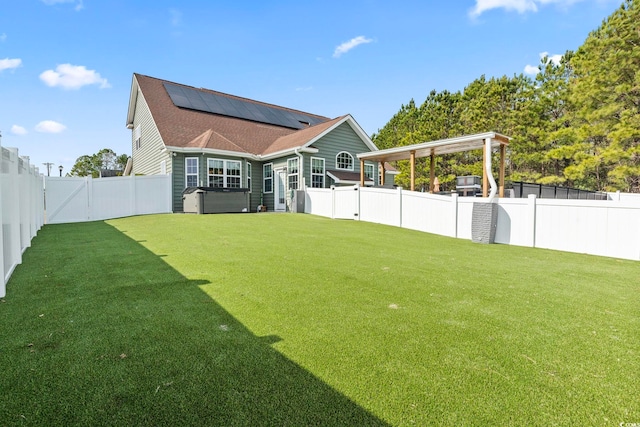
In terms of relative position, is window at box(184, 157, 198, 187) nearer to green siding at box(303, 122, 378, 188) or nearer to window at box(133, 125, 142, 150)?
green siding at box(303, 122, 378, 188)

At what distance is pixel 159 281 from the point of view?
3.77 metres

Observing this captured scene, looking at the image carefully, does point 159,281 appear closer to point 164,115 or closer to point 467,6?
point 467,6

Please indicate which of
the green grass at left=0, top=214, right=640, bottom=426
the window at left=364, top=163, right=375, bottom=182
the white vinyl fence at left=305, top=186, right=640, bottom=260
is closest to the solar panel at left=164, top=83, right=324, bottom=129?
the window at left=364, top=163, right=375, bottom=182

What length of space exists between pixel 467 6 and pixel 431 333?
13947 mm

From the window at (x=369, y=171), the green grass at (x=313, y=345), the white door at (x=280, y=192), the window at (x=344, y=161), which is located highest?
the window at (x=344, y=161)

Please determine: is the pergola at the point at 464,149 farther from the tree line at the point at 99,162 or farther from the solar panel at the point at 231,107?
the tree line at the point at 99,162

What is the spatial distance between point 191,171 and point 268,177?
4.12m

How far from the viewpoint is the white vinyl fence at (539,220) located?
20.4ft

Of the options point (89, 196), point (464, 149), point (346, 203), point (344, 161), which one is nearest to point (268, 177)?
point (344, 161)

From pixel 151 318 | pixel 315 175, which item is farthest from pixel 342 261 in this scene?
pixel 315 175

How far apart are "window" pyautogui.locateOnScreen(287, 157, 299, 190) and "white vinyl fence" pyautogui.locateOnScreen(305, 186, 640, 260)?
5949 mm

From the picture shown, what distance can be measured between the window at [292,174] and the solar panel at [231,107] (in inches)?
259

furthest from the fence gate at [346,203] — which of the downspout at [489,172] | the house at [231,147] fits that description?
the downspout at [489,172]

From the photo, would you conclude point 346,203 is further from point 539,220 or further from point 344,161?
point 539,220
